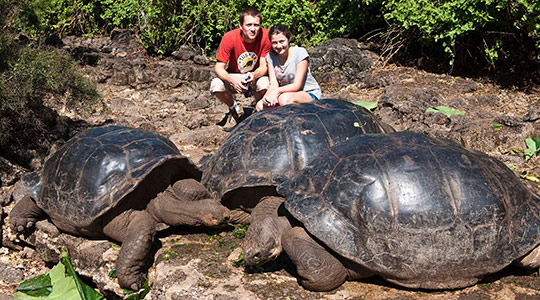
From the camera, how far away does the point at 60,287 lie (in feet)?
12.1

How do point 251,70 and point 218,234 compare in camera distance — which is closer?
point 218,234

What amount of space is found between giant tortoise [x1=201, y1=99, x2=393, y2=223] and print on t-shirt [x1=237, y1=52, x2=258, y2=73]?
1843 mm

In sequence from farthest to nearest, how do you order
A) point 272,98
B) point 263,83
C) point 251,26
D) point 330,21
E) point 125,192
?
point 330,21, point 263,83, point 251,26, point 272,98, point 125,192

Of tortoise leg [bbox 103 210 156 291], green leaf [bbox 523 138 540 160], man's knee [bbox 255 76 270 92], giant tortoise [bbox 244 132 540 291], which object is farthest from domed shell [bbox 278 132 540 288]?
man's knee [bbox 255 76 270 92]

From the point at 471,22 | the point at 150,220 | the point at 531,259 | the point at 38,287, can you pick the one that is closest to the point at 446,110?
the point at 471,22

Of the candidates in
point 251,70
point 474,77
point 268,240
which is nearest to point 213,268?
point 268,240

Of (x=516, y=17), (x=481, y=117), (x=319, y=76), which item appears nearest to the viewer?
(x=481, y=117)

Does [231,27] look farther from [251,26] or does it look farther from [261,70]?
[251,26]

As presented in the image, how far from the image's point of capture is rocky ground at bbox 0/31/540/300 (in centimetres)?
316

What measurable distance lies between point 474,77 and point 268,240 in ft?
17.2

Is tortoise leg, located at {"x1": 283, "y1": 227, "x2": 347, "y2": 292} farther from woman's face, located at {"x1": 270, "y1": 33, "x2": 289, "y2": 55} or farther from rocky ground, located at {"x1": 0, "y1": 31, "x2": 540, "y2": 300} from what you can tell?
woman's face, located at {"x1": 270, "y1": 33, "x2": 289, "y2": 55}

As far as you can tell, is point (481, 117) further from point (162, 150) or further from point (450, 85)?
point (162, 150)

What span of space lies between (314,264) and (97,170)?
1779 millimetres

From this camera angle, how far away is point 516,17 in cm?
669
